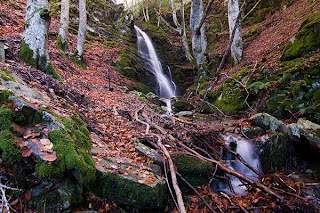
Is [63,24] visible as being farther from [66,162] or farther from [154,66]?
[66,162]

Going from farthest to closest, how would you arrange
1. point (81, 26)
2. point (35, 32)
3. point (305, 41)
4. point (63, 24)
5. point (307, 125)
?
point (63, 24)
point (81, 26)
point (305, 41)
point (307, 125)
point (35, 32)

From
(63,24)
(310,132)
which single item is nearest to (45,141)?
(310,132)

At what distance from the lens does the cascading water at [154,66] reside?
14.1 metres

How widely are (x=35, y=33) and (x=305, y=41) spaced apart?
29.3 feet

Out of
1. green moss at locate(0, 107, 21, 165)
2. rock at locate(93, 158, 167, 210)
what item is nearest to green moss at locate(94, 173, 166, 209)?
rock at locate(93, 158, 167, 210)

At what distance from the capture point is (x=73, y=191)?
7.47ft

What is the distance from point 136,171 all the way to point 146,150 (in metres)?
0.82

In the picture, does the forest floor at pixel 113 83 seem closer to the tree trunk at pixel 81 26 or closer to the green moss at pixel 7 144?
the tree trunk at pixel 81 26

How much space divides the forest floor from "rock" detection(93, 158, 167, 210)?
1.25ft

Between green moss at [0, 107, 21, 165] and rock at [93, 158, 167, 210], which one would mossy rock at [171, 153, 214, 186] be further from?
green moss at [0, 107, 21, 165]

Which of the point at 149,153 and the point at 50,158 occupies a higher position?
the point at 50,158

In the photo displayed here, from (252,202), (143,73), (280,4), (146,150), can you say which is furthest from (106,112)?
(280,4)

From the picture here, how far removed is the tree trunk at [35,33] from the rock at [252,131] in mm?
6230

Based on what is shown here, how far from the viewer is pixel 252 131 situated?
19.5ft
